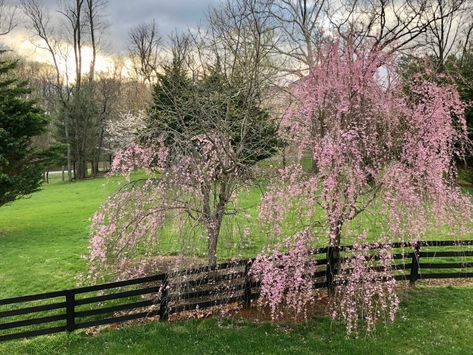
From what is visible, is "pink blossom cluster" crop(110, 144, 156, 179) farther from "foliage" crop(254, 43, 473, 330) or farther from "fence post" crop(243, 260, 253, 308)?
"fence post" crop(243, 260, 253, 308)

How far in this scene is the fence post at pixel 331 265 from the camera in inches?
275

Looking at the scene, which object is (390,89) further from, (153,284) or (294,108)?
(153,284)

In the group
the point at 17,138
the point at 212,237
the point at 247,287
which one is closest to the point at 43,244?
the point at 17,138

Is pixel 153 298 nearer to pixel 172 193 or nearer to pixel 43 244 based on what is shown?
pixel 172 193

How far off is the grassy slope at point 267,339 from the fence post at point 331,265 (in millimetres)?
830

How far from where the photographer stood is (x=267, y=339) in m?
6.10

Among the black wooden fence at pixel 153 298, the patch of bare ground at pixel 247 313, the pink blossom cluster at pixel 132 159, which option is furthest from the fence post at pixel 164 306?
the pink blossom cluster at pixel 132 159

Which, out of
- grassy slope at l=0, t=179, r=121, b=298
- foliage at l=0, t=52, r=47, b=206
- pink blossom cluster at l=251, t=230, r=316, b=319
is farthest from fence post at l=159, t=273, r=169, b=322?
foliage at l=0, t=52, r=47, b=206

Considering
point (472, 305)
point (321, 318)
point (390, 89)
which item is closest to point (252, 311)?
point (321, 318)

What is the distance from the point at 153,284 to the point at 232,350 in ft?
7.91

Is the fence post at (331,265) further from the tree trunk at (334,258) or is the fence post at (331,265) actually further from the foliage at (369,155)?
the foliage at (369,155)

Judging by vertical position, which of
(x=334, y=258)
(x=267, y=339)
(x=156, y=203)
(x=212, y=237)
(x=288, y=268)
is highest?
(x=156, y=203)

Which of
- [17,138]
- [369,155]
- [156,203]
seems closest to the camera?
[369,155]

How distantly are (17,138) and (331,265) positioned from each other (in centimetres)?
1153
